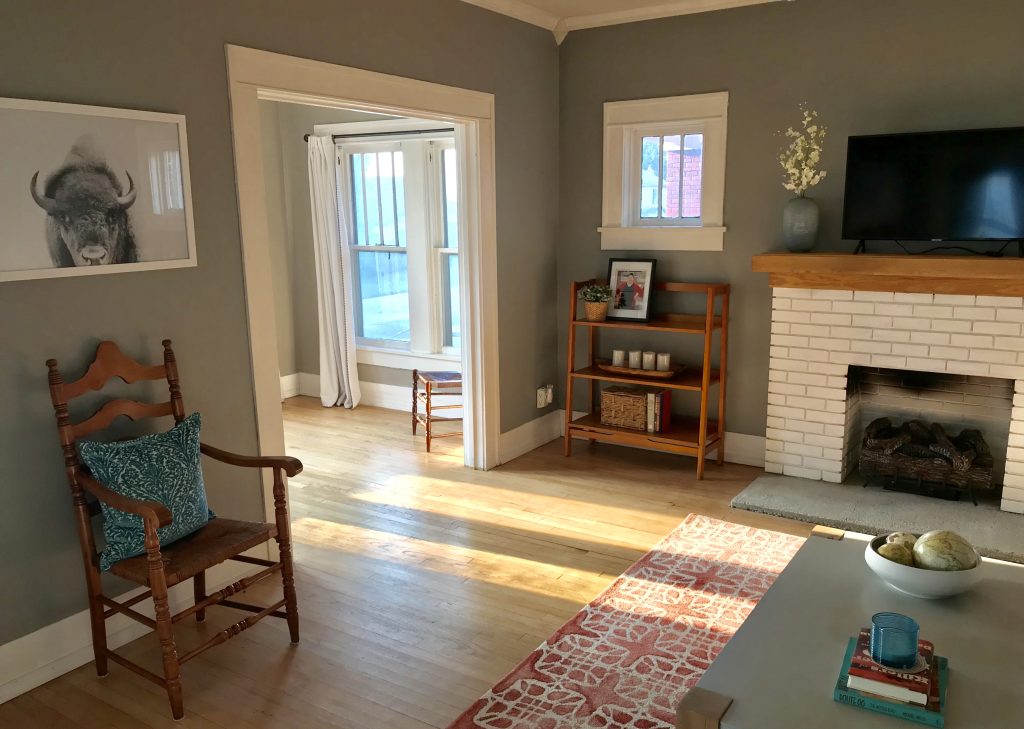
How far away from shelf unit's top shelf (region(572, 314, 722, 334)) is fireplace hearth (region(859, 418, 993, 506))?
1059 mm

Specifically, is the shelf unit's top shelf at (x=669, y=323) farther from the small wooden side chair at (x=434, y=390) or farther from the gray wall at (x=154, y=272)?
the gray wall at (x=154, y=272)

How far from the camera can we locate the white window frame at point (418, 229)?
5.86m

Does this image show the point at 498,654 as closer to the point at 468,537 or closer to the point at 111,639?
the point at 468,537

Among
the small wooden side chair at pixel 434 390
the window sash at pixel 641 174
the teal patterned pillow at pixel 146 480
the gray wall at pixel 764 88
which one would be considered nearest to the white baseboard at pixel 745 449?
the gray wall at pixel 764 88

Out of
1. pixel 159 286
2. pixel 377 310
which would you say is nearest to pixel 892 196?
pixel 159 286

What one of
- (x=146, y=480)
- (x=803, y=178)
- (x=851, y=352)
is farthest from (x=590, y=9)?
(x=146, y=480)

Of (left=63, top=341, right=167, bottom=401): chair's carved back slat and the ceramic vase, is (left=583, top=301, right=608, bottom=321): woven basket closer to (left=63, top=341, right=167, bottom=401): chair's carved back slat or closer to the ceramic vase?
the ceramic vase

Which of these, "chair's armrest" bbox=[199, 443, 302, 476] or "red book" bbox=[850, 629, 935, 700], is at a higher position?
"chair's armrest" bbox=[199, 443, 302, 476]

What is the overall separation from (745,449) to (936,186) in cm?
179

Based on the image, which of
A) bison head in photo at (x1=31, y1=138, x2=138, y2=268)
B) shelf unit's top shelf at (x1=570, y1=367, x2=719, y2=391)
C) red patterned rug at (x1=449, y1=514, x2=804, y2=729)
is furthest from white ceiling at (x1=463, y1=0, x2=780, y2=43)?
red patterned rug at (x1=449, y1=514, x2=804, y2=729)

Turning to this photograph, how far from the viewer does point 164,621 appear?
8.11 ft

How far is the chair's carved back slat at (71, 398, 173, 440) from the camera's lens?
2.68 meters

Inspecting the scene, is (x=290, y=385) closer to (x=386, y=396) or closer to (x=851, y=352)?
(x=386, y=396)

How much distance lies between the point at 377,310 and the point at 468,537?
3.07 metres
